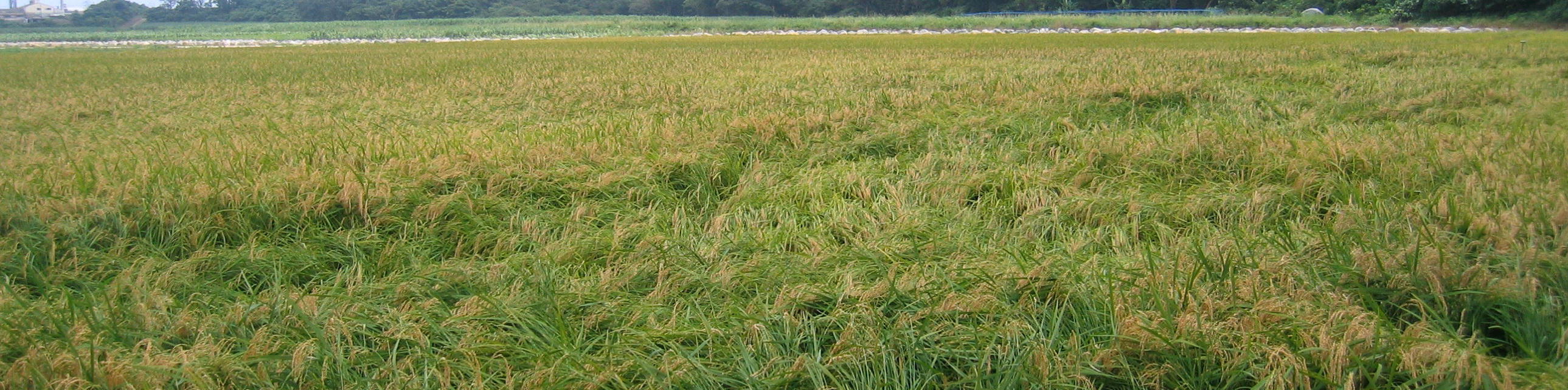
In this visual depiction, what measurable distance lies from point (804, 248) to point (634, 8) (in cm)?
6401

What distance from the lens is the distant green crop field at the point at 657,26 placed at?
97.6 feet

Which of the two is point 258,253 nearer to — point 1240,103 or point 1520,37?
point 1240,103

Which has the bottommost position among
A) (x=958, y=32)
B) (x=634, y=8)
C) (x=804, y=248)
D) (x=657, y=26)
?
(x=804, y=248)

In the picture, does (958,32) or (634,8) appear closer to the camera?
(958,32)

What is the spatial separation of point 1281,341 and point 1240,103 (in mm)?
4876

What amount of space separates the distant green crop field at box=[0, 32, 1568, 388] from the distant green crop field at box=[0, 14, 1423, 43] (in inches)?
993

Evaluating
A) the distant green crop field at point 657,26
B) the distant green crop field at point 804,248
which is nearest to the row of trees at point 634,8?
the distant green crop field at point 657,26

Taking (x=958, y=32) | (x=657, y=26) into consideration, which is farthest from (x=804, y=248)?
(x=657, y=26)

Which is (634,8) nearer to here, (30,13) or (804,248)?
(30,13)

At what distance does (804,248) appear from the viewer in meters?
2.77

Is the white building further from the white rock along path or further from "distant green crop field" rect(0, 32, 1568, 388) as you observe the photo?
"distant green crop field" rect(0, 32, 1568, 388)

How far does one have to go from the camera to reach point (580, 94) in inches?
294

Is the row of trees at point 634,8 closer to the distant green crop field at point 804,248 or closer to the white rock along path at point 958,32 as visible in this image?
the white rock along path at point 958,32

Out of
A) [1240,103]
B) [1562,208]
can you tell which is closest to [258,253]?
[1562,208]
